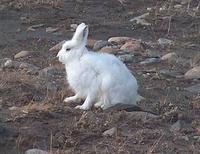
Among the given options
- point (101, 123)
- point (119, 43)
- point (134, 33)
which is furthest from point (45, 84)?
point (134, 33)

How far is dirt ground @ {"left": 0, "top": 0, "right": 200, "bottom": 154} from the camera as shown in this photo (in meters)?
6.65

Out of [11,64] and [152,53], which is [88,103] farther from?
[152,53]

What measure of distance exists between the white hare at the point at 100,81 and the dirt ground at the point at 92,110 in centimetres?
19

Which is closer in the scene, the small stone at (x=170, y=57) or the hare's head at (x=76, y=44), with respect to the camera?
the hare's head at (x=76, y=44)

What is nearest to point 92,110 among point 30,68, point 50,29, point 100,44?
point 30,68

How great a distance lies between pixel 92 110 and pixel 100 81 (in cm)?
35

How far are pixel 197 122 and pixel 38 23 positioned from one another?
24.5ft

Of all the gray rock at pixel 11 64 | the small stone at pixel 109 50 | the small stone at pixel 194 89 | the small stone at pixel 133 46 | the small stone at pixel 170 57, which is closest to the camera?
the small stone at pixel 194 89

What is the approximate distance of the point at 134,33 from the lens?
14039mm

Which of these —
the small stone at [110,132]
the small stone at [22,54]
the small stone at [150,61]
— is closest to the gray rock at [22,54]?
the small stone at [22,54]

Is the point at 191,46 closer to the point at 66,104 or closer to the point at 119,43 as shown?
the point at 119,43

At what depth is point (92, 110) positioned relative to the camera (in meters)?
7.93

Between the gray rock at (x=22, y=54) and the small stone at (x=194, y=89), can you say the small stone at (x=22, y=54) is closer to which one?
the gray rock at (x=22, y=54)

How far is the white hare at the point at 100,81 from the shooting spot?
7930 mm
